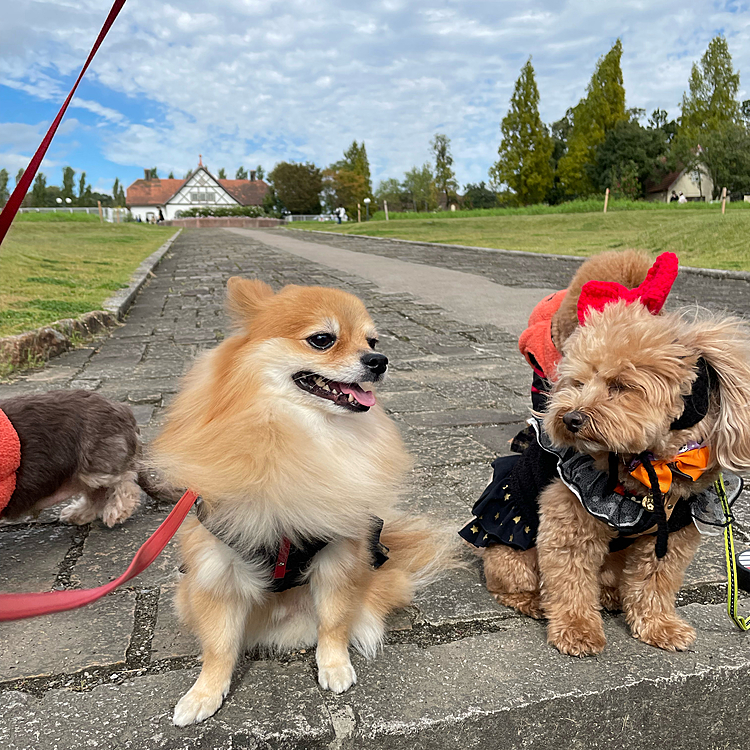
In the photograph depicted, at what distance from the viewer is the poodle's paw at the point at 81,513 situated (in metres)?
2.77

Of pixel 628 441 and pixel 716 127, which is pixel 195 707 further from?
pixel 716 127

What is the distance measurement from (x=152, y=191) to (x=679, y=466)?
319 ft

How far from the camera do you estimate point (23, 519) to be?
9.27 feet

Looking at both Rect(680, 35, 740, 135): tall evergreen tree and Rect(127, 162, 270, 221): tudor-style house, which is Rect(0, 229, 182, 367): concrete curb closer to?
Rect(680, 35, 740, 135): tall evergreen tree

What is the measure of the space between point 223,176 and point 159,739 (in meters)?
105

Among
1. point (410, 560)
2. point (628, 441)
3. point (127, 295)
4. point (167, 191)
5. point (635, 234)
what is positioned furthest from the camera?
point (167, 191)

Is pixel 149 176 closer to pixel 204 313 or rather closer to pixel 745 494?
pixel 204 313

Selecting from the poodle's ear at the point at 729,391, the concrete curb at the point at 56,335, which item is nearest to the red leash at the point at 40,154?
the poodle's ear at the point at 729,391

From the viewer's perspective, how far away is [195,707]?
160 cm

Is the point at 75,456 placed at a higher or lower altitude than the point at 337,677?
higher

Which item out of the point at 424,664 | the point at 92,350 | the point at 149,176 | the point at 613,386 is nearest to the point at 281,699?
the point at 424,664

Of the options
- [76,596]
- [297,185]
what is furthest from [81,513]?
[297,185]

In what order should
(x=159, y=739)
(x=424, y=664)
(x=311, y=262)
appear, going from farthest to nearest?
(x=311, y=262), (x=424, y=664), (x=159, y=739)

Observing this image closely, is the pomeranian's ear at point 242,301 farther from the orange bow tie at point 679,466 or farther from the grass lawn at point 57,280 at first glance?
the grass lawn at point 57,280
